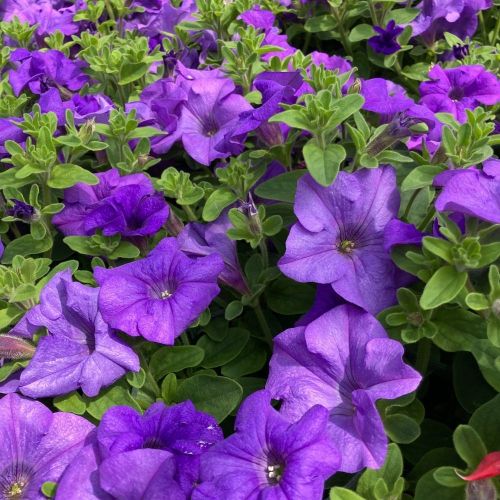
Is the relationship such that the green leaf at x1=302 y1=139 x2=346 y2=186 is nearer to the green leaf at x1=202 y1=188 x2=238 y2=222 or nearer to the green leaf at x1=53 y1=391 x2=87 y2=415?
the green leaf at x1=202 y1=188 x2=238 y2=222

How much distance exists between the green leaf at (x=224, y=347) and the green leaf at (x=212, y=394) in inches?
4.1

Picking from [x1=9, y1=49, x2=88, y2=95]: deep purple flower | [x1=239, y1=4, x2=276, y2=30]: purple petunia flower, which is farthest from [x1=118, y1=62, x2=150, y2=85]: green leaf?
[x1=239, y1=4, x2=276, y2=30]: purple petunia flower

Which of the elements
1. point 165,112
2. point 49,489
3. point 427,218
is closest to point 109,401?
point 49,489

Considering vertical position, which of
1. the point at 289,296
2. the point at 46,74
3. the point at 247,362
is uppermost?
the point at 46,74

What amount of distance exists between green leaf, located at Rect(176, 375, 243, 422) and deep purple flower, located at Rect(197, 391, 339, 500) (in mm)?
144

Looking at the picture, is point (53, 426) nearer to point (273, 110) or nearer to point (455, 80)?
point (273, 110)

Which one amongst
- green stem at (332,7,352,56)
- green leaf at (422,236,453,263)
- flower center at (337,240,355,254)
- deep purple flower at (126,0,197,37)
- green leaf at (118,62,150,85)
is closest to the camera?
green leaf at (422,236,453,263)

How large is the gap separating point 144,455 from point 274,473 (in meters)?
0.22

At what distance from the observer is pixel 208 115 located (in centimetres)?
172

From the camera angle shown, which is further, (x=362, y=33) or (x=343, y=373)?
(x=362, y=33)

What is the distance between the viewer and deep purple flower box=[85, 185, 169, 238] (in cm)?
137

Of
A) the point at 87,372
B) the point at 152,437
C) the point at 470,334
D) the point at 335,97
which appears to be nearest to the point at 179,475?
the point at 152,437

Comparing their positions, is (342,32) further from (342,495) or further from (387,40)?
(342,495)

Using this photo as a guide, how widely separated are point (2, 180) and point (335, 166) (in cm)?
83
